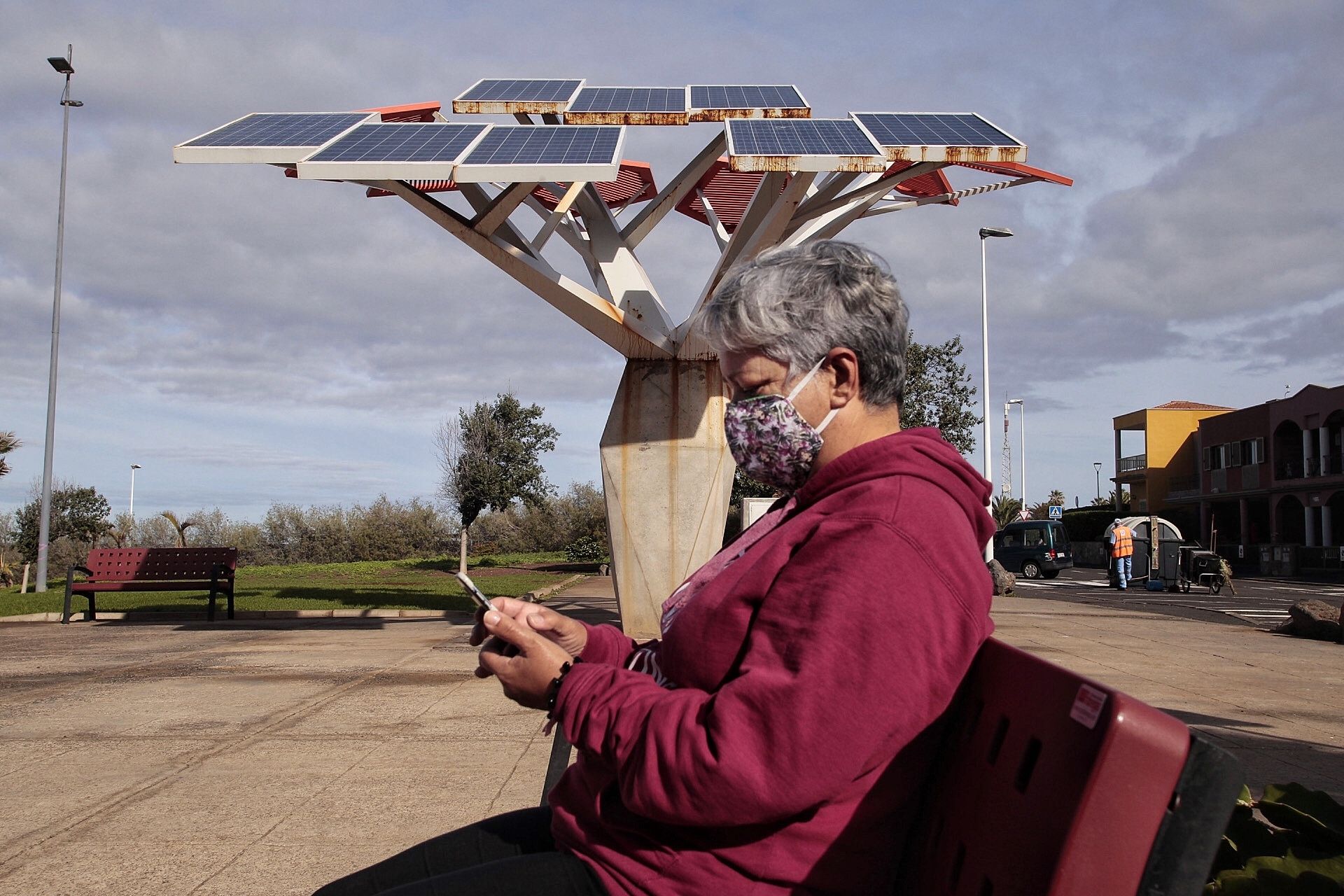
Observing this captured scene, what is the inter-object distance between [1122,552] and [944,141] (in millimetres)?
18407

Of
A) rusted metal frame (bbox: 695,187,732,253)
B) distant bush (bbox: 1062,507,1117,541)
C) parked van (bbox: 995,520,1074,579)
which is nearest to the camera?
rusted metal frame (bbox: 695,187,732,253)

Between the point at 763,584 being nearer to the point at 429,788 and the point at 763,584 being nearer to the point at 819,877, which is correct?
the point at 819,877

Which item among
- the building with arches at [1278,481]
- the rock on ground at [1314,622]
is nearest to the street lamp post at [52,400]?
the rock on ground at [1314,622]

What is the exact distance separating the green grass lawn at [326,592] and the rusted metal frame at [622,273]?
3.26 m

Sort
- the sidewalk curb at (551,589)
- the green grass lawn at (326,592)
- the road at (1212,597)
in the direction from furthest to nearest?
1. the road at (1212,597)
2. the sidewalk curb at (551,589)
3. the green grass lawn at (326,592)

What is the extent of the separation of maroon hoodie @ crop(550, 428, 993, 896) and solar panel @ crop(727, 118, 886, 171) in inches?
276

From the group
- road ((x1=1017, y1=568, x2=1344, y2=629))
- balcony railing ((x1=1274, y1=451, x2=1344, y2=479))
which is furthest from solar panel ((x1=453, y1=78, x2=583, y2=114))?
balcony railing ((x1=1274, y1=451, x2=1344, y2=479))

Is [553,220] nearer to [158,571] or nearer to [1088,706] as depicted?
[158,571]

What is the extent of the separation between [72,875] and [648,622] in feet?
24.3

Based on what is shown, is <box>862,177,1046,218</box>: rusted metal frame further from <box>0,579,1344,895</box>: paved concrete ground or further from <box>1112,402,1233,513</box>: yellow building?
<box>1112,402,1233,513</box>: yellow building

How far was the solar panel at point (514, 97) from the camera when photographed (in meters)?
10.5

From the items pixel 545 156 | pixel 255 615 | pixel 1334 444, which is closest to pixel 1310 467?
pixel 1334 444

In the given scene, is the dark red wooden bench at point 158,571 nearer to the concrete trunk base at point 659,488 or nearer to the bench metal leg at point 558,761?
the concrete trunk base at point 659,488

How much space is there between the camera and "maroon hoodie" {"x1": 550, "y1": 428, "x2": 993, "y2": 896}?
4.35 ft
